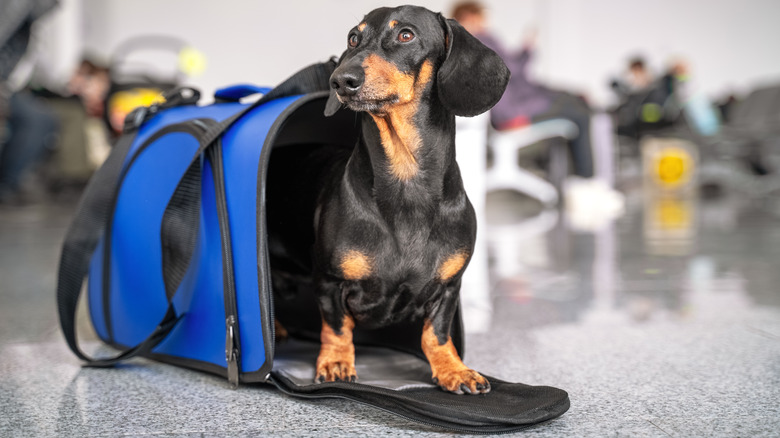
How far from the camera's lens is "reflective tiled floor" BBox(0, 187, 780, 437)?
1.21 meters

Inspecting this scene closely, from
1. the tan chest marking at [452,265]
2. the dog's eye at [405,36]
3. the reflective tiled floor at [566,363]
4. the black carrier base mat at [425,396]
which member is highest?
the dog's eye at [405,36]

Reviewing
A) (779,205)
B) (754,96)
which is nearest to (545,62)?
(754,96)

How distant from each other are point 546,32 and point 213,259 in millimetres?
10404

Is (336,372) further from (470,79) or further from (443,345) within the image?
(470,79)

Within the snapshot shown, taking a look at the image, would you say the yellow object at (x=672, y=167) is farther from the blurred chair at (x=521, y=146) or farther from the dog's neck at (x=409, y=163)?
the dog's neck at (x=409, y=163)

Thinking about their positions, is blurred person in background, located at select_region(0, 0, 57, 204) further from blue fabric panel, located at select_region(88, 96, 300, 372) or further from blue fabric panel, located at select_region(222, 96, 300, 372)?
blue fabric panel, located at select_region(222, 96, 300, 372)

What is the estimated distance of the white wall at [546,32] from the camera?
10.2m

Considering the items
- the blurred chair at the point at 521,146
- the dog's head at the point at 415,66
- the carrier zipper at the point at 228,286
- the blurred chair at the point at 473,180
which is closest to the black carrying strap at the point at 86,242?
the carrier zipper at the point at 228,286

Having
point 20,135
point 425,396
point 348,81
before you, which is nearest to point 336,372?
point 425,396

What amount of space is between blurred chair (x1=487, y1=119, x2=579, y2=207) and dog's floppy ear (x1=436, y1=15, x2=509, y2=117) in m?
4.48

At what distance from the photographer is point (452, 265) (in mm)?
1371

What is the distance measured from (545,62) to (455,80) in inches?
402

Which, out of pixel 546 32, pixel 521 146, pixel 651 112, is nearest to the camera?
pixel 521 146

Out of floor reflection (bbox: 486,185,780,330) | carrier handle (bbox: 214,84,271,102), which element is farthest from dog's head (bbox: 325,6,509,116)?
floor reflection (bbox: 486,185,780,330)
